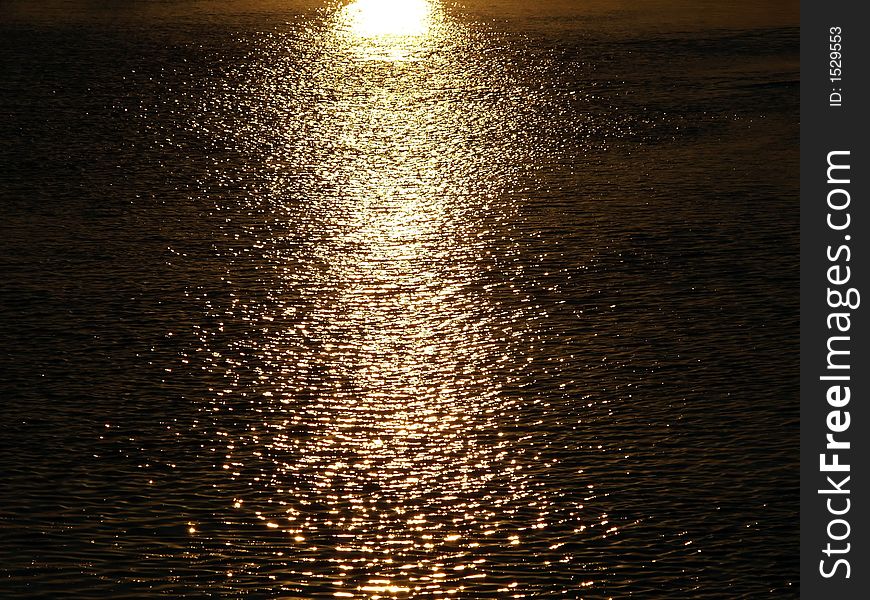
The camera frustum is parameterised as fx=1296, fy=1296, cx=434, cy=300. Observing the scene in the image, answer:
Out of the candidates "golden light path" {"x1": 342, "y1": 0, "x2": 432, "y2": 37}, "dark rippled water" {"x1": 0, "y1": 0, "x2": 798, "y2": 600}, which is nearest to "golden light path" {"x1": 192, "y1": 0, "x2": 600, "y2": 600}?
"dark rippled water" {"x1": 0, "y1": 0, "x2": 798, "y2": 600}

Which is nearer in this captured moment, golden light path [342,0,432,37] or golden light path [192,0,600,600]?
golden light path [192,0,600,600]

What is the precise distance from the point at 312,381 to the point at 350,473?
283 millimetres

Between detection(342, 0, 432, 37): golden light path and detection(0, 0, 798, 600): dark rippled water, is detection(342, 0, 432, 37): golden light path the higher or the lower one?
the higher one

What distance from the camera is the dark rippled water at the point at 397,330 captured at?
1.45 meters

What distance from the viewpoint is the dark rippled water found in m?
1.45

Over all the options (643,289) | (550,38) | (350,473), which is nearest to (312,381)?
(350,473)

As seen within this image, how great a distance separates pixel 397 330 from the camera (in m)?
2.04

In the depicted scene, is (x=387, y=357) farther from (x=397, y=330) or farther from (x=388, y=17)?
(x=388, y=17)

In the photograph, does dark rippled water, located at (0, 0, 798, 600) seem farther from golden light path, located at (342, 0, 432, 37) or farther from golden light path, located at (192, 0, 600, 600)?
golden light path, located at (342, 0, 432, 37)

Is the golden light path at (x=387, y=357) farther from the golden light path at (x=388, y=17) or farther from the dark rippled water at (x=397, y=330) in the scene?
the golden light path at (x=388, y=17)

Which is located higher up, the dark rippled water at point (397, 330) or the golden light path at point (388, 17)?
the golden light path at point (388, 17)

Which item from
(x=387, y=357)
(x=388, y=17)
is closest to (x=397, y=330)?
(x=387, y=357)

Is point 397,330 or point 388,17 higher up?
point 388,17

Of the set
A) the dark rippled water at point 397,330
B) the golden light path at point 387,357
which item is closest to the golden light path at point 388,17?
the dark rippled water at point 397,330
